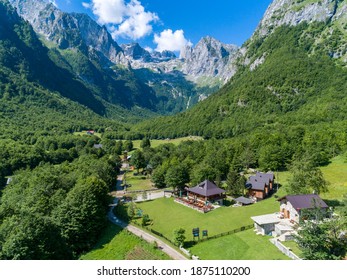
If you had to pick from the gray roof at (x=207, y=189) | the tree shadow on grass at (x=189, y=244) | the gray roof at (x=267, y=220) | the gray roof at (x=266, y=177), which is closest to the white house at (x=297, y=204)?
the gray roof at (x=267, y=220)

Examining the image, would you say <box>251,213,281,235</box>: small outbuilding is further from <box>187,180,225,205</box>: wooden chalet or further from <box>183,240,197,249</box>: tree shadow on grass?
<box>187,180,225,205</box>: wooden chalet

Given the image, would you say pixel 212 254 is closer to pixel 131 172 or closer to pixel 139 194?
pixel 139 194

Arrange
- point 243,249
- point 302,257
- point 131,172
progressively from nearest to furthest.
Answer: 1. point 302,257
2. point 243,249
3. point 131,172

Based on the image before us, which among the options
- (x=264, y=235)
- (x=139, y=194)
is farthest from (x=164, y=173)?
(x=264, y=235)

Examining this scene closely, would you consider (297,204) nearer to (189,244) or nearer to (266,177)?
(189,244)

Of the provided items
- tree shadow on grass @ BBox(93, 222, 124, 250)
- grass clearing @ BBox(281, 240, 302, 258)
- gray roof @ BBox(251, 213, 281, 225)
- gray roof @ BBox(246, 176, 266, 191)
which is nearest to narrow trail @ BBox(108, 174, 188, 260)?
tree shadow on grass @ BBox(93, 222, 124, 250)

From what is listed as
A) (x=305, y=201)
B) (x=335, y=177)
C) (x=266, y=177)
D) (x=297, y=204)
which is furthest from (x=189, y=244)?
(x=335, y=177)
